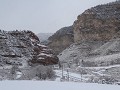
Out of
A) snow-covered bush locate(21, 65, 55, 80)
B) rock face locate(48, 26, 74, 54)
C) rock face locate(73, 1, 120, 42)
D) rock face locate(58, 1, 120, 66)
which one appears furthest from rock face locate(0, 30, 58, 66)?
rock face locate(48, 26, 74, 54)

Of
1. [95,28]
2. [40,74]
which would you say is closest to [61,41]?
[95,28]

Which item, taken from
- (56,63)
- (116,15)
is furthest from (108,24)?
(56,63)

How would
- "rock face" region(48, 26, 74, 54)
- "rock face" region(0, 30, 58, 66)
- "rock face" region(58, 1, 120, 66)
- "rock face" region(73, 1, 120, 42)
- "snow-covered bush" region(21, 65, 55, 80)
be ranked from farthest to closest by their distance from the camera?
"rock face" region(48, 26, 74, 54) < "rock face" region(73, 1, 120, 42) < "rock face" region(58, 1, 120, 66) < "rock face" region(0, 30, 58, 66) < "snow-covered bush" region(21, 65, 55, 80)

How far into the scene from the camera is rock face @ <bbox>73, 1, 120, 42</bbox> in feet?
243

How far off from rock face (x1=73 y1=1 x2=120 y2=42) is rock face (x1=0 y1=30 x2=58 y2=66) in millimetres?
39260

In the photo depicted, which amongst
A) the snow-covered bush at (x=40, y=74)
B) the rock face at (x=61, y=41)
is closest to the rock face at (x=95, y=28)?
the rock face at (x=61, y=41)

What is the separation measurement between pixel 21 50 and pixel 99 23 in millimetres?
43959

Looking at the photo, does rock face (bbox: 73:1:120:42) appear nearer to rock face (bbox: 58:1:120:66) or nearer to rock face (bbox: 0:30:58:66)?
rock face (bbox: 58:1:120:66)

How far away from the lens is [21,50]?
1320 inches

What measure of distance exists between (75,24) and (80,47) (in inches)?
436

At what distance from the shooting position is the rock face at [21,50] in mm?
31961

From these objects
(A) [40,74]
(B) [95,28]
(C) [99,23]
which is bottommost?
(A) [40,74]

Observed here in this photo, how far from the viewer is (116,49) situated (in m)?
57.1

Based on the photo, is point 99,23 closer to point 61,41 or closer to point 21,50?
point 61,41
